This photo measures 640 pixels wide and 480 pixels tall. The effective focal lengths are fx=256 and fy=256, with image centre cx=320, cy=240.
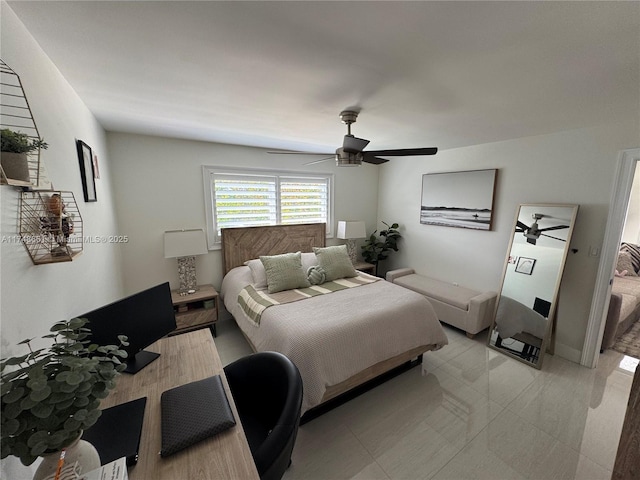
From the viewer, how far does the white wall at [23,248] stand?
853mm

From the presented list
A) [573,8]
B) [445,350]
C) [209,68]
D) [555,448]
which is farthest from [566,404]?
[209,68]

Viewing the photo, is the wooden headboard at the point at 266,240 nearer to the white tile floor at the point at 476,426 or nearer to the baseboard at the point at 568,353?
the white tile floor at the point at 476,426

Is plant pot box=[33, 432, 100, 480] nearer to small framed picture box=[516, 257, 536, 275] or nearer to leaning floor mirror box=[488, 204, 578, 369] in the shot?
leaning floor mirror box=[488, 204, 578, 369]

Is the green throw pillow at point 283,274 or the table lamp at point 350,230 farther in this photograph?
the table lamp at point 350,230

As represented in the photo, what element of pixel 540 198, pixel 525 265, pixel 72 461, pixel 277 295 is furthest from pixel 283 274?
pixel 540 198

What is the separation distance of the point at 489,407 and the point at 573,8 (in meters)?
2.56

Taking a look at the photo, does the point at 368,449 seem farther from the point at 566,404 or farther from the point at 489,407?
the point at 566,404

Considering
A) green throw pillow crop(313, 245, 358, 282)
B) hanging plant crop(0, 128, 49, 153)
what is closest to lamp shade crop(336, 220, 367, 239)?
green throw pillow crop(313, 245, 358, 282)

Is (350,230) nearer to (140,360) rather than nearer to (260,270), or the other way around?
(260,270)

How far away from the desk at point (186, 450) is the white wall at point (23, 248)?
13.2 inches

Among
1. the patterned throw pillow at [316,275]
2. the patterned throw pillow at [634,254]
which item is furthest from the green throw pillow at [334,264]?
the patterned throw pillow at [634,254]

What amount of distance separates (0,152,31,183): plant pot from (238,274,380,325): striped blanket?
5.90 feet

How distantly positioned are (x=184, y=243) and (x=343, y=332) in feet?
6.91

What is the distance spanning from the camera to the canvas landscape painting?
327cm
